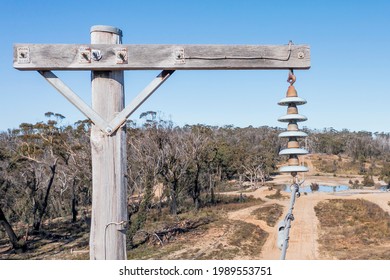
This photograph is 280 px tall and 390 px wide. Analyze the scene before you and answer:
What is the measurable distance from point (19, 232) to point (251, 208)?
1104 cm

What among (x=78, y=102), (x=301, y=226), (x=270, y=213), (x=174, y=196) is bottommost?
(x=301, y=226)

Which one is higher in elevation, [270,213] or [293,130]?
[293,130]

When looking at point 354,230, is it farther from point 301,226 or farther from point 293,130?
point 293,130

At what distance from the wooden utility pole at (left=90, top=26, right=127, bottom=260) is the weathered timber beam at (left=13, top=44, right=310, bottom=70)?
59mm

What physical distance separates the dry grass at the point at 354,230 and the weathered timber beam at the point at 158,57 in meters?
9.99

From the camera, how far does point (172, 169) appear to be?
59.2 feet

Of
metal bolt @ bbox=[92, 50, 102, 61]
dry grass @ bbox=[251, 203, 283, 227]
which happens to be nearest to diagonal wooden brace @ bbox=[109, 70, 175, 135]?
metal bolt @ bbox=[92, 50, 102, 61]

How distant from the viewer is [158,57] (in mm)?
1520

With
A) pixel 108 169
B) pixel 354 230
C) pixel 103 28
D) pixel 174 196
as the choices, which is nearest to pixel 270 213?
pixel 354 230

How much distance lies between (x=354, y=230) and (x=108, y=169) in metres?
14.0

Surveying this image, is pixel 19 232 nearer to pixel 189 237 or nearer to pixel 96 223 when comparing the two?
pixel 189 237

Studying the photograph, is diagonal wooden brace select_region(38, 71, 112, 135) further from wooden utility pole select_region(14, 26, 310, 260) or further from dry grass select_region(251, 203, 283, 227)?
dry grass select_region(251, 203, 283, 227)

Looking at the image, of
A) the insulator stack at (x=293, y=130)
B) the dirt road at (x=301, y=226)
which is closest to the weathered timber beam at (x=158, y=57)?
the insulator stack at (x=293, y=130)
